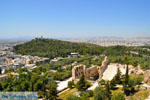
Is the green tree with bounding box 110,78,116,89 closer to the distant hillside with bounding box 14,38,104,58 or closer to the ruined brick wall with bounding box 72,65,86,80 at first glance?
the ruined brick wall with bounding box 72,65,86,80

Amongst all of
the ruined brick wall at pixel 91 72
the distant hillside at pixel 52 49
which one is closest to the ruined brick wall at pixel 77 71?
the ruined brick wall at pixel 91 72

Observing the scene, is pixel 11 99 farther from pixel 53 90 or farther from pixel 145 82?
pixel 145 82

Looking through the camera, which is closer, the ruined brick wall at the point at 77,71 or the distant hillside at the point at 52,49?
the ruined brick wall at the point at 77,71

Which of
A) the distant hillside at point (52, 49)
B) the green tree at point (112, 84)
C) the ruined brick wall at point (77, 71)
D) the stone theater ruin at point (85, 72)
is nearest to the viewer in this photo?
the green tree at point (112, 84)

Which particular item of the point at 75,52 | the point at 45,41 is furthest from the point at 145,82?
the point at 45,41

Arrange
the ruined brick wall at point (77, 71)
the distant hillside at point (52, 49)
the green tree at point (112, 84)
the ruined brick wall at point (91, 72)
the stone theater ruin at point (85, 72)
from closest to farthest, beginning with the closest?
the green tree at point (112, 84)
the ruined brick wall at point (77, 71)
the stone theater ruin at point (85, 72)
the ruined brick wall at point (91, 72)
the distant hillside at point (52, 49)

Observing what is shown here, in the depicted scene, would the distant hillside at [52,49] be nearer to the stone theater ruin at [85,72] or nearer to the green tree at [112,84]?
the stone theater ruin at [85,72]

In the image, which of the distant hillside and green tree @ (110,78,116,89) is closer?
green tree @ (110,78,116,89)

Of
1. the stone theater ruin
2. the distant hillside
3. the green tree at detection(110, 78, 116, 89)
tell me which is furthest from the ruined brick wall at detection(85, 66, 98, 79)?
the distant hillside

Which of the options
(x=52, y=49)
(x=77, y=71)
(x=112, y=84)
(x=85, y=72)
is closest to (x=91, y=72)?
(x=85, y=72)

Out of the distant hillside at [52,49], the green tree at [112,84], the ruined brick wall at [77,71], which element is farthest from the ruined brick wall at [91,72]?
the distant hillside at [52,49]
